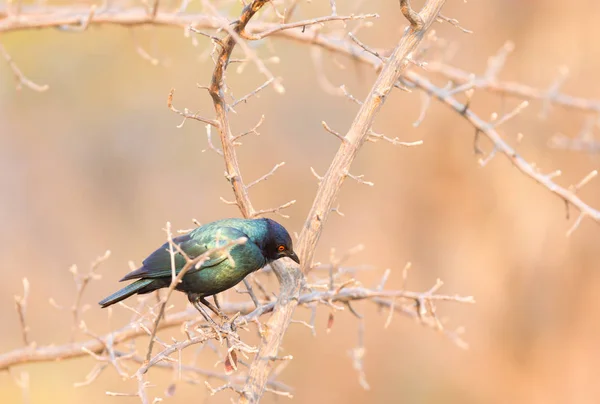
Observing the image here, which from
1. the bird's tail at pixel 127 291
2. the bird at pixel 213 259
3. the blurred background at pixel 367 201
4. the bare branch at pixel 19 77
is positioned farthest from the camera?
the blurred background at pixel 367 201

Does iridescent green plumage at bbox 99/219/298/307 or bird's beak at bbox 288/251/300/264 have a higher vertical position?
bird's beak at bbox 288/251/300/264

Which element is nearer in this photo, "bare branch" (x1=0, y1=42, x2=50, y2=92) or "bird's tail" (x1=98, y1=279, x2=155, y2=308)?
"bird's tail" (x1=98, y1=279, x2=155, y2=308)

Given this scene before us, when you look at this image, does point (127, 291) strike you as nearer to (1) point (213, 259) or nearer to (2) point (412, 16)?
(1) point (213, 259)

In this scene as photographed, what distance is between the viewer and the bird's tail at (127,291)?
3.48 m

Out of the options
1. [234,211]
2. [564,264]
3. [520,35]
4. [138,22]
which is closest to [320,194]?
[138,22]

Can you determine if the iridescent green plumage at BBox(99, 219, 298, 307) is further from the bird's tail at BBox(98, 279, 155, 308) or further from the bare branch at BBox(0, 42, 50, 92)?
the bare branch at BBox(0, 42, 50, 92)

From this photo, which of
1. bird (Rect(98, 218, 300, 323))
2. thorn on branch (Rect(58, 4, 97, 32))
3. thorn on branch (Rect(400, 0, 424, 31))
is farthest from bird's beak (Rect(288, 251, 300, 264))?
thorn on branch (Rect(58, 4, 97, 32))

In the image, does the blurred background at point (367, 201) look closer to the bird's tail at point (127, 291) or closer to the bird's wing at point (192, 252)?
the bird's wing at point (192, 252)

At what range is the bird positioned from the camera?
359 centimetres

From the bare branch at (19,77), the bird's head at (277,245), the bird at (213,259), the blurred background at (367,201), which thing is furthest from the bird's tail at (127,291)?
the blurred background at (367,201)

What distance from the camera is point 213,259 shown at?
3594mm

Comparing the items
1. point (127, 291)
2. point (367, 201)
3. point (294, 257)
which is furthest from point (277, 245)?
point (367, 201)

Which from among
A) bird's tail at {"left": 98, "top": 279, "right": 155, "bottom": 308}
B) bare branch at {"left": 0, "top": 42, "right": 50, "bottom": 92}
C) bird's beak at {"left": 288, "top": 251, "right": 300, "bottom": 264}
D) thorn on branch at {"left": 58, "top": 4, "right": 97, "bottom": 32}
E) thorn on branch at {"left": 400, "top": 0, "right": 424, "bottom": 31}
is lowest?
bird's tail at {"left": 98, "top": 279, "right": 155, "bottom": 308}

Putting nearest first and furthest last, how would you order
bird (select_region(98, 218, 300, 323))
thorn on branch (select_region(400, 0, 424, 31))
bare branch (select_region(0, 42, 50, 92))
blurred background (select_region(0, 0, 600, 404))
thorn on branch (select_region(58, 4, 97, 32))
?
thorn on branch (select_region(400, 0, 424, 31))
bird (select_region(98, 218, 300, 323))
thorn on branch (select_region(58, 4, 97, 32))
bare branch (select_region(0, 42, 50, 92))
blurred background (select_region(0, 0, 600, 404))
